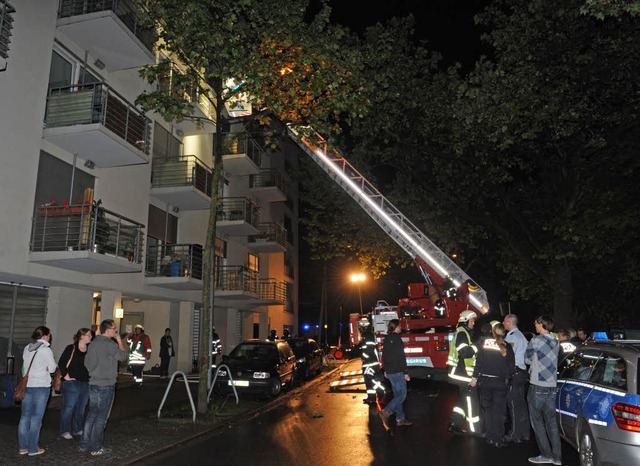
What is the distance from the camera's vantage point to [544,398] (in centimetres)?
725

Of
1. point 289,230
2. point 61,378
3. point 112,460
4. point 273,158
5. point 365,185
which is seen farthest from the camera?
point 289,230

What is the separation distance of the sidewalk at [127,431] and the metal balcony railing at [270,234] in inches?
597

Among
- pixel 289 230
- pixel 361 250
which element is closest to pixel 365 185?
pixel 361 250

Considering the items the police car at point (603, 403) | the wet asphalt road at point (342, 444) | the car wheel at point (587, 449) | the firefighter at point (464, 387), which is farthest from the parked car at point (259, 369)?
the car wheel at point (587, 449)

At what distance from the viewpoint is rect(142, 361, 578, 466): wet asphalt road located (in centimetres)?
744

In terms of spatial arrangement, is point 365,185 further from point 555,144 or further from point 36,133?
point 36,133

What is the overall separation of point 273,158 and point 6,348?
24.2 metres

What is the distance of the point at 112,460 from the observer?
743cm

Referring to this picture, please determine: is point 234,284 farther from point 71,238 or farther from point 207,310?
point 207,310

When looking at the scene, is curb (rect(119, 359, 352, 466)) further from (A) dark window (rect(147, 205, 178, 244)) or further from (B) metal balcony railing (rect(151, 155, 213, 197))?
(B) metal balcony railing (rect(151, 155, 213, 197))

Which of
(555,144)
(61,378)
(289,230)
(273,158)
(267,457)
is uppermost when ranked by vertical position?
(273,158)

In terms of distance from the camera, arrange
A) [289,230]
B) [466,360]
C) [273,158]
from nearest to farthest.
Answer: [466,360]
[273,158]
[289,230]

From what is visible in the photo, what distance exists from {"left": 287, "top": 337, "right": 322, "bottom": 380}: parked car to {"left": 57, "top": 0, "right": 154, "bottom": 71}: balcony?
34.3ft

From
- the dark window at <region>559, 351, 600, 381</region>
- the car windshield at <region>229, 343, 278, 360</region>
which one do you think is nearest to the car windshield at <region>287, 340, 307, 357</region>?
the car windshield at <region>229, 343, 278, 360</region>
